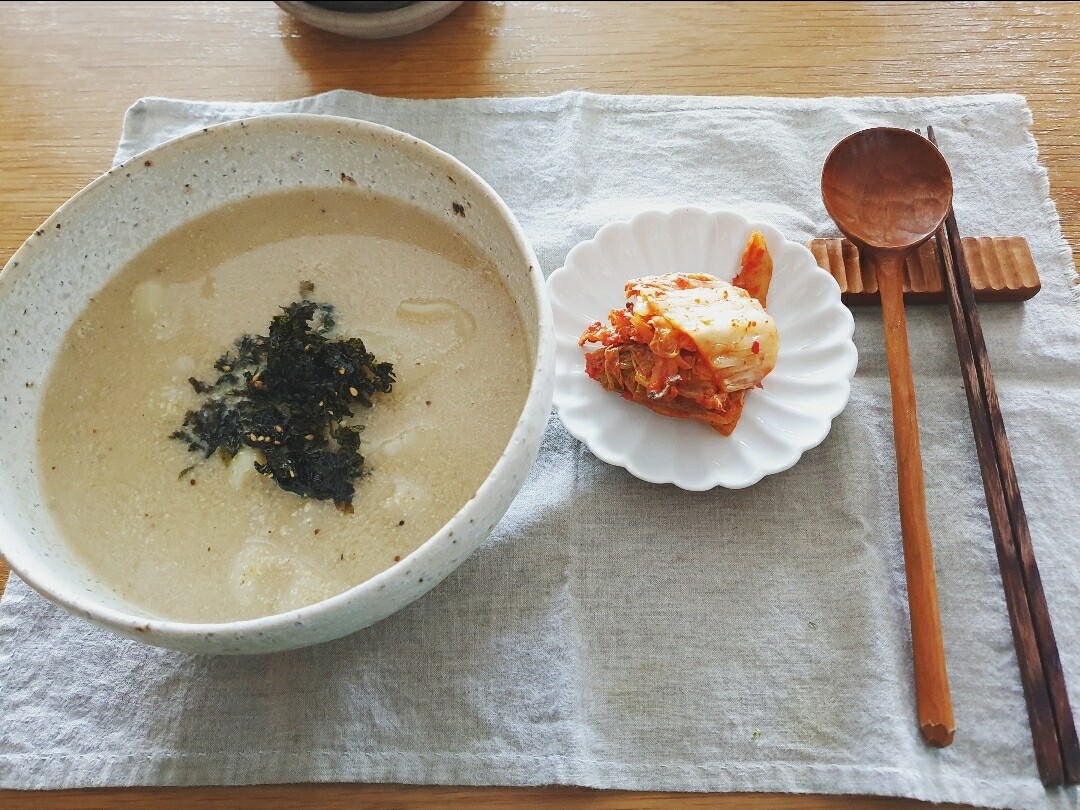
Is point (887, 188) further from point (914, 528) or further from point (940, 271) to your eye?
point (914, 528)

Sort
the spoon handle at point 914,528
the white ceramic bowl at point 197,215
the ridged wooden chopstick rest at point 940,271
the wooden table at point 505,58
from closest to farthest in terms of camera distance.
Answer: the white ceramic bowl at point 197,215 < the spoon handle at point 914,528 < the ridged wooden chopstick rest at point 940,271 < the wooden table at point 505,58

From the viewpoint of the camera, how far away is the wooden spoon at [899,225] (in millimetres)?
965

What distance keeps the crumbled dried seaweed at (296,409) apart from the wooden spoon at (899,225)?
0.62 metres

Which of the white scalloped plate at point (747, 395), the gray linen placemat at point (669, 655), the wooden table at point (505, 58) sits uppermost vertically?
the wooden table at point (505, 58)

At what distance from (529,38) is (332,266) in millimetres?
714

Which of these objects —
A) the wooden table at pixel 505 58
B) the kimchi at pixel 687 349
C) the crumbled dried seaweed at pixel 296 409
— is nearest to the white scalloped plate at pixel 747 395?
the kimchi at pixel 687 349

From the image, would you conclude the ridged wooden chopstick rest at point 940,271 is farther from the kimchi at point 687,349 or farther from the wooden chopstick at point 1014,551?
the kimchi at point 687,349

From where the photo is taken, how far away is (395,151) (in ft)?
3.26

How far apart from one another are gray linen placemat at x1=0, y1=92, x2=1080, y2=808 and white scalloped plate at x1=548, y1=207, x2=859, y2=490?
0.05 meters

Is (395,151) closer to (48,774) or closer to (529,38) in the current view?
(529,38)

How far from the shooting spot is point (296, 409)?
0.94 m

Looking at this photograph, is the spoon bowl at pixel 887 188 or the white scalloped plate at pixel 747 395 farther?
the spoon bowl at pixel 887 188

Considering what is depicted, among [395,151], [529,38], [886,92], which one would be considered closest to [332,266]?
[395,151]

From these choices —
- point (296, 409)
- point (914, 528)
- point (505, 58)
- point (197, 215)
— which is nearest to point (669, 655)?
point (914, 528)
